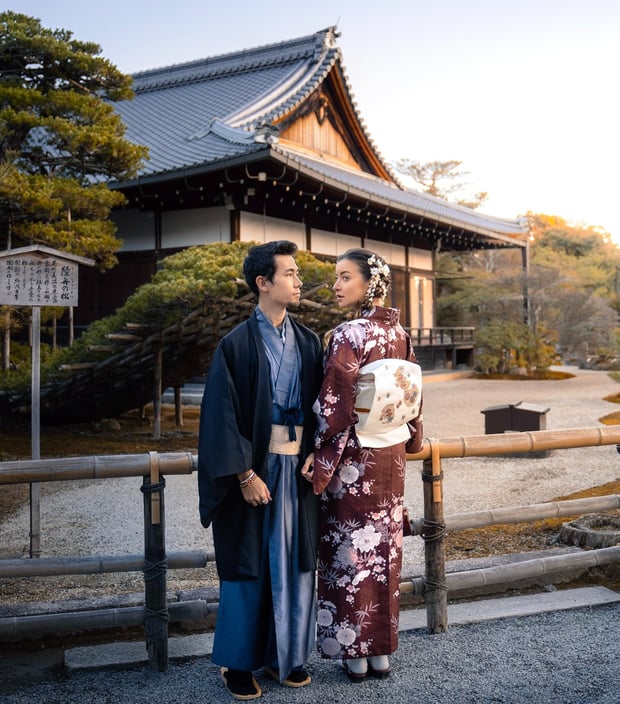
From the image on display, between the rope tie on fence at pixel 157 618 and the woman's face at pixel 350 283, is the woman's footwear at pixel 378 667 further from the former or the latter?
the woman's face at pixel 350 283

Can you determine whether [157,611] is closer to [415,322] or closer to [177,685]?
[177,685]

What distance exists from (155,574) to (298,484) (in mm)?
671

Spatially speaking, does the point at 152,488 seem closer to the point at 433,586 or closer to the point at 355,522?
the point at 355,522

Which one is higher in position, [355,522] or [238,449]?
[238,449]

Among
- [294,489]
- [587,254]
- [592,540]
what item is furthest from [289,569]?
[587,254]

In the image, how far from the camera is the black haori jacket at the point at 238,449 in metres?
2.43

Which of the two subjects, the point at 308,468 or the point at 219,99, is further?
the point at 219,99

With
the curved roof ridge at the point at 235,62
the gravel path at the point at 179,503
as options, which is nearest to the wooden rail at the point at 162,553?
the gravel path at the point at 179,503

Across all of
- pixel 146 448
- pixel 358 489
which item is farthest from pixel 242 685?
pixel 146 448

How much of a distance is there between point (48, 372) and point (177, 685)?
644cm

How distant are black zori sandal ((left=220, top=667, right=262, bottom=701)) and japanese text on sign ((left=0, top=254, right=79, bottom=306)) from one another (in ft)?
12.5

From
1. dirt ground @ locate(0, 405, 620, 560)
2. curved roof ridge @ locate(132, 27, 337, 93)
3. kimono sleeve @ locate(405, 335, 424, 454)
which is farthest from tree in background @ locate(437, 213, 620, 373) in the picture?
kimono sleeve @ locate(405, 335, 424, 454)

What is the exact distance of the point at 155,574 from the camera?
2.72 m

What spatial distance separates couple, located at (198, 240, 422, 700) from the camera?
2.48 m
